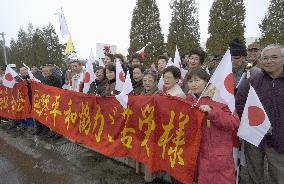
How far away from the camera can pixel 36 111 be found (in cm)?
882

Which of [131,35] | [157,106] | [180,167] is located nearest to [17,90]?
[157,106]

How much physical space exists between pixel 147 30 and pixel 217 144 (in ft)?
62.2

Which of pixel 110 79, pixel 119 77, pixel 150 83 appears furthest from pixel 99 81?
pixel 150 83

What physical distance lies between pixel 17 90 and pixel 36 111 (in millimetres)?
1246

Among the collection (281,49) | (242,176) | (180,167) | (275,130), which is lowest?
(242,176)

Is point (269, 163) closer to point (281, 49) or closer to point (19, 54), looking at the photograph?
point (281, 49)

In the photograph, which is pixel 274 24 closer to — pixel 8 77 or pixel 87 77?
pixel 8 77

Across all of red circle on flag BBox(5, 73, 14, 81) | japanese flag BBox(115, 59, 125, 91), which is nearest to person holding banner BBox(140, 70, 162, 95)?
japanese flag BBox(115, 59, 125, 91)

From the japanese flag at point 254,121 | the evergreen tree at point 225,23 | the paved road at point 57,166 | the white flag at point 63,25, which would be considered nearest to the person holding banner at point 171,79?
the japanese flag at point 254,121

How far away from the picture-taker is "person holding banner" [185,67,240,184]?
3549mm

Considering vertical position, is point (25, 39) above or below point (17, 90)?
above

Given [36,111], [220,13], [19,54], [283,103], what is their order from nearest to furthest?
[283,103], [36,111], [220,13], [19,54]

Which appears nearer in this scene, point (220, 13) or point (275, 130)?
point (275, 130)

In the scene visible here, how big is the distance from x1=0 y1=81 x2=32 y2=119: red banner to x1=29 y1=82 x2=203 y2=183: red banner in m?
1.87
